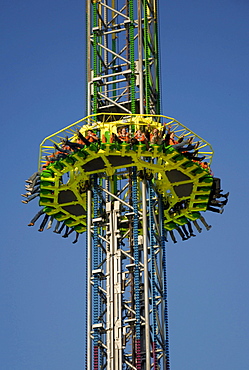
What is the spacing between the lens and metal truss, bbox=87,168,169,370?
291 ft

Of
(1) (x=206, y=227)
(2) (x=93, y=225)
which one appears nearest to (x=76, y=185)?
(2) (x=93, y=225)

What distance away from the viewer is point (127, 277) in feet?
305

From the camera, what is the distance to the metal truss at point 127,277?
8875cm

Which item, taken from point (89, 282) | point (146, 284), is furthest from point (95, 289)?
point (146, 284)

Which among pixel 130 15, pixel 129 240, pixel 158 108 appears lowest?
pixel 129 240

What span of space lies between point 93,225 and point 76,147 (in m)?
5.18

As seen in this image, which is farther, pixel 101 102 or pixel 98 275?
pixel 101 102

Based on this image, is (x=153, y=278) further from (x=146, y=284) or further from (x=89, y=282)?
(x=89, y=282)

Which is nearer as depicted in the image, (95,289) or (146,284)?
(146,284)

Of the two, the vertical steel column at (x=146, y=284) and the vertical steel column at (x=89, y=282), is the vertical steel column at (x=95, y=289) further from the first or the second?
the vertical steel column at (x=146, y=284)

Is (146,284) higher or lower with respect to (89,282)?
lower

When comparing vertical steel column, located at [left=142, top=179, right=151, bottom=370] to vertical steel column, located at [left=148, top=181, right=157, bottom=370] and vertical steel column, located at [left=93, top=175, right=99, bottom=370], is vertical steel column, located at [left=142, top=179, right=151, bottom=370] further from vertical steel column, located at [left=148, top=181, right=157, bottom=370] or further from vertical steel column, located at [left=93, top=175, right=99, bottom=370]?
vertical steel column, located at [left=93, top=175, right=99, bottom=370]

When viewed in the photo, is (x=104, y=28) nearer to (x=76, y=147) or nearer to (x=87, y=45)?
(x=87, y=45)

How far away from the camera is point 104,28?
3871 inches
